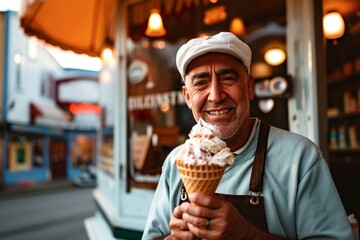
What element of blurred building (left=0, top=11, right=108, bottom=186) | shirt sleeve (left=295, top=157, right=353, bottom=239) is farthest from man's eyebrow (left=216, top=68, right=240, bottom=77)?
blurred building (left=0, top=11, right=108, bottom=186)

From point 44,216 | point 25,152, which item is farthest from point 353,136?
point 25,152

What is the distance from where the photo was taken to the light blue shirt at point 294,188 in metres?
1.40

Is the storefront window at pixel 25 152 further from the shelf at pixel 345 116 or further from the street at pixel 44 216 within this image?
the shelf at pixel 345 116

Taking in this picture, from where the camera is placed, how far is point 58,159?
2478 centimetres

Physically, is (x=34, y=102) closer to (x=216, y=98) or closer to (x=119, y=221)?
(x=119, y=221)

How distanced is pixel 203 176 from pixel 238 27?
4.85 metres

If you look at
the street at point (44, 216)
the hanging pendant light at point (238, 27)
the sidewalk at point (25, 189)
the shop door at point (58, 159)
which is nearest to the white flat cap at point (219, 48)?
the hanging pendant light at point (238, 27)

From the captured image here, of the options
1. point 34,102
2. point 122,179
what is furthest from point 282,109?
point 34,102

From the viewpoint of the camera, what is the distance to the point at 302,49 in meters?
3.53

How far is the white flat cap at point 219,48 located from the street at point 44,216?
7.01 m

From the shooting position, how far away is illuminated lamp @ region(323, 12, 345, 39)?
389 cm

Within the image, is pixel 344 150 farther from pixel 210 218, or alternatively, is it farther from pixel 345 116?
pixel 210 218

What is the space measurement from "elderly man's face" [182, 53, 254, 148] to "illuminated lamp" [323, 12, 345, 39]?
277 centimetres

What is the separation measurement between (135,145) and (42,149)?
19.2 metres
